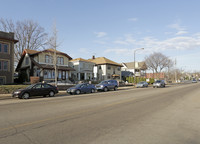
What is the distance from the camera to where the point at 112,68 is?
53281mm

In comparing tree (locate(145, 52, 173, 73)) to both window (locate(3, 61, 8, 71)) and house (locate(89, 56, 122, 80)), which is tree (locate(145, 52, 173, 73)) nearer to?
house (locate(89, 56, 122, 80))

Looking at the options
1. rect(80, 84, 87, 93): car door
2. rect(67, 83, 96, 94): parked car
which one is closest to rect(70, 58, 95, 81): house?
rect(67, 83, 96, 94): parked car

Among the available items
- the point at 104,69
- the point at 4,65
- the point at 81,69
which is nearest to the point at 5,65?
the point at 4,65

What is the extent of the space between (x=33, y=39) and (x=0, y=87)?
3001 cm

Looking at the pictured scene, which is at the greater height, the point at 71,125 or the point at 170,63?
the point at 170,63

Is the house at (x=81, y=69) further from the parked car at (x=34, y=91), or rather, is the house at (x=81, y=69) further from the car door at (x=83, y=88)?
the parked car at (x=34, y=91)

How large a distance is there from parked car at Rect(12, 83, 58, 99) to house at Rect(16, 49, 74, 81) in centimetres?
1488

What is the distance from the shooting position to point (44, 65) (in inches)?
1335

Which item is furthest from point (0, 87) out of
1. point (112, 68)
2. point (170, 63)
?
point (170, 63)

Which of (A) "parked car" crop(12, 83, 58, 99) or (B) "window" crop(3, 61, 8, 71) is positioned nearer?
(A) "parked car" crop(12, 83, 58, 99)

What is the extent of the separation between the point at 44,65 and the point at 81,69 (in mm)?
11250

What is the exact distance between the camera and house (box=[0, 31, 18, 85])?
28.0m

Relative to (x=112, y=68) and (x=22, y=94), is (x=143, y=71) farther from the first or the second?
(x=22, y=94)

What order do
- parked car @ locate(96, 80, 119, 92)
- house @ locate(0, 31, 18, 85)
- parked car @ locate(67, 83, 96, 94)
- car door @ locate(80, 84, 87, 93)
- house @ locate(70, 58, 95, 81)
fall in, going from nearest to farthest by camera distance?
parked car @ locate(67, 83, 96, 94) → car door @ locate(80, 84, 87, 93) → parked car @ locate(96, 80, 119, 92) → house @ locate(0, 31, 18, 85) → house @ locate(70, 58, 95, 81)
